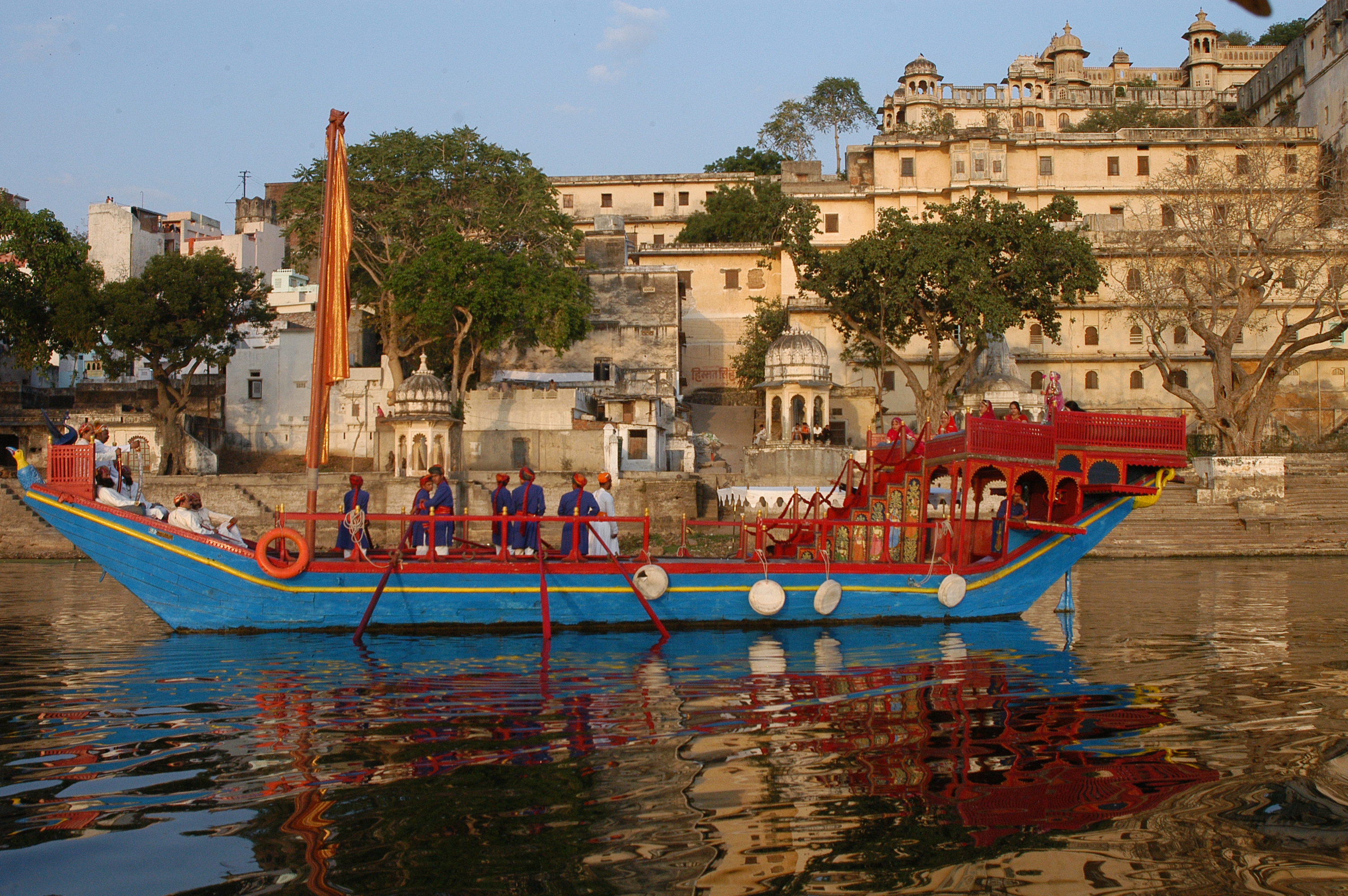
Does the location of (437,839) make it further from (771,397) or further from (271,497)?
(771,397)

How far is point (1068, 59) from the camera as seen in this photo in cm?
7269

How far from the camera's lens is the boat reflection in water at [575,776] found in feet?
18.7

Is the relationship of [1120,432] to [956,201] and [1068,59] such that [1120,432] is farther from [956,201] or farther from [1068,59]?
[1068,59]

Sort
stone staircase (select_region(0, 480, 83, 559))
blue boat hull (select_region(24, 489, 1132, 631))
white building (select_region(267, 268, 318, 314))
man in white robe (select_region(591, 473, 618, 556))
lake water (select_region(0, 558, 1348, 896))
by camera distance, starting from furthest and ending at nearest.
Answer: white building (select_region(267, 268, 318, 314)) → stone staircase (select_region(0, 480, 83, 559)) → man in white robe (select_region(591, 473, 618, 556)) → blue boat hull (select_region(24, 489, 1132, 631)) → lake water (select_region(0, 558, 1348, 896))

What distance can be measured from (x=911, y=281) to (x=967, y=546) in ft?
67.7

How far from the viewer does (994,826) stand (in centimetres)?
637

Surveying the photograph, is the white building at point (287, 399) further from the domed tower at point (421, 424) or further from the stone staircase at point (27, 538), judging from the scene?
the stone staircase at point (27, 538)

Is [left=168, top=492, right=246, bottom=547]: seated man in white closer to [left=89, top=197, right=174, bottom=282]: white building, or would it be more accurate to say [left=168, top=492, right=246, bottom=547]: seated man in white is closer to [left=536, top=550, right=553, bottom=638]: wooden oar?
[left=536, top=550, right=553, bottom=638]: wooden oar

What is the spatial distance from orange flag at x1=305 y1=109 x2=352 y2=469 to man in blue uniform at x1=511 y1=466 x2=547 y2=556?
2592 millimetres

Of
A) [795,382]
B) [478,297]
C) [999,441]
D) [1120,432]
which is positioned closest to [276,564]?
[999,441]

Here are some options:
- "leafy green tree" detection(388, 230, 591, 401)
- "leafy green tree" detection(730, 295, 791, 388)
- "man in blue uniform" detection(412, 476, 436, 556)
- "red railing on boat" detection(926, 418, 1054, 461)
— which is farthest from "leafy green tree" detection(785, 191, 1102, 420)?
"man in blue uniform" detection(412, 476, 436, 556)

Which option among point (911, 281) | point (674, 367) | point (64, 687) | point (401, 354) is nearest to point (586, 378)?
point (674, 367)

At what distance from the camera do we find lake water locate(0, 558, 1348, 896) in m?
5.70

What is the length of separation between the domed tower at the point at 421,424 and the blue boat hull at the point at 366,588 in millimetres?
19445
